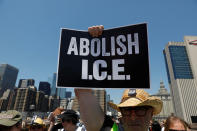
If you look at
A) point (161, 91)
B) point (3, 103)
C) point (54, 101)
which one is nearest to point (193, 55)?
point (161, 91)

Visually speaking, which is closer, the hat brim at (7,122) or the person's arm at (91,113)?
the person's arm at (91,113)

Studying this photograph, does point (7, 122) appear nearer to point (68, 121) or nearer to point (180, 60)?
point (68, 121)

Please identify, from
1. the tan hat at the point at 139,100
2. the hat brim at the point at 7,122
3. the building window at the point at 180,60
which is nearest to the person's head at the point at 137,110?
the tan hat at the point at 139,100

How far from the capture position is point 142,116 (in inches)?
75.8

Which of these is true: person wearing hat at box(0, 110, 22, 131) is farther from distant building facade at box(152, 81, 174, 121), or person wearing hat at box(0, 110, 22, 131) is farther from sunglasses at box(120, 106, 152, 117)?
distant building facade at box(152, 81, 174, 121)

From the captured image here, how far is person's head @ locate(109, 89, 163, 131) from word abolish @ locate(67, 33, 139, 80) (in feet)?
1.35

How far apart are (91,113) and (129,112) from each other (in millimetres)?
461

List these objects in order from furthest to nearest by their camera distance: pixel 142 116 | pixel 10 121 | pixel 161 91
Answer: pixel 161 91
pixel 10 121
pixel 142 116

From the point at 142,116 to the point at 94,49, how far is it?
123 cm

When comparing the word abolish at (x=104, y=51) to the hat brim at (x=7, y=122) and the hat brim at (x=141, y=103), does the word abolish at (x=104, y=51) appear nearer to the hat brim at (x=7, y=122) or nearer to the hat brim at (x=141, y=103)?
the hat brim at (x=141, y=103)

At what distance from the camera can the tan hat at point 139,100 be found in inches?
75.6

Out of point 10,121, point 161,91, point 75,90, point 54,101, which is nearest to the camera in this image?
point 75,90

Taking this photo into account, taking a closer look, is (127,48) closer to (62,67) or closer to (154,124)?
(62,67)

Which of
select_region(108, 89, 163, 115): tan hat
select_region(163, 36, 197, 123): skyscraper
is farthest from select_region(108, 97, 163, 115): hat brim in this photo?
select_region(163, 36, 197, 123): skyscraper
